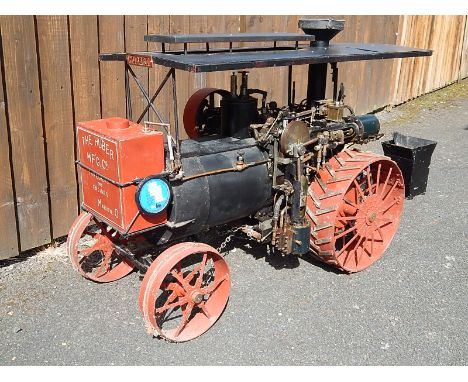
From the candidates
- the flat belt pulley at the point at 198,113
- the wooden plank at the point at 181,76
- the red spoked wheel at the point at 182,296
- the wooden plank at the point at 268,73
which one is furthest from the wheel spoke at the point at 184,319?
the wooden plank at the point at 268,73

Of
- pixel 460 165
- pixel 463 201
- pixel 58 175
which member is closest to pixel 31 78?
pixel 58 175

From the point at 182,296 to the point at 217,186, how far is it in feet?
2.85

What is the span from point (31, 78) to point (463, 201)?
513 centimetres

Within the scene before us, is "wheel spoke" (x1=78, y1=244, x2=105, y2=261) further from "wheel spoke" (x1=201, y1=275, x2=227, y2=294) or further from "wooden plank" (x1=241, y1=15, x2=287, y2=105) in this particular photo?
"wooden plank" (x1=241, y1=15, x2=287, y2=105)

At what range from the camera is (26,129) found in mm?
4793

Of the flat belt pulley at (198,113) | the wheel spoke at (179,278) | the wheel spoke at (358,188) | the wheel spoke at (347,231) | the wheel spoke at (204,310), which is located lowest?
the wheel spoke at (204,310)

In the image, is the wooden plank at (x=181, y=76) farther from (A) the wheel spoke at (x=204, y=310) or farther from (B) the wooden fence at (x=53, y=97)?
(A) the wheel spoke at (x=204, y=310)

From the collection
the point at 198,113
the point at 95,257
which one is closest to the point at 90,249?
the point at 95,257

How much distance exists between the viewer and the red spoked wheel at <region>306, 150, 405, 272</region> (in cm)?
455

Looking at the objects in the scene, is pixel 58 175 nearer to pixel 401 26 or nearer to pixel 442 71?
pixel 401 26

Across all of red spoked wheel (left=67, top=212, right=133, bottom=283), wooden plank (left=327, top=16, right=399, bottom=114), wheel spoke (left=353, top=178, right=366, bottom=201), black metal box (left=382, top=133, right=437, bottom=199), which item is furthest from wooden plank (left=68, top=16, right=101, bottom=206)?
wooden plank (left=327, top=16, right=399, bottom=114)

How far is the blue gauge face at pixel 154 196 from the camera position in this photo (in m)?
3.67

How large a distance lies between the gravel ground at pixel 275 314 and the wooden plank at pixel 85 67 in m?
1.34

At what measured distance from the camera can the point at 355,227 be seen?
16.0 ft
